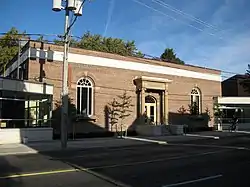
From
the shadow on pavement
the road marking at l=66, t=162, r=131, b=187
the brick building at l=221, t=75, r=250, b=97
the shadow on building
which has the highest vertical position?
the brick building at l=221, t=75, r=250, b=97

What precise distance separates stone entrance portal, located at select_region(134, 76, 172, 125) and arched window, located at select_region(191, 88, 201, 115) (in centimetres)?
469

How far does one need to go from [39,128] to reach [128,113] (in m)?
8.92

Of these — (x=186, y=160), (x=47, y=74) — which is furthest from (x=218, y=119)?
(x=186, y=160)

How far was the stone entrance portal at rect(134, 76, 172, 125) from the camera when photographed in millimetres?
29672

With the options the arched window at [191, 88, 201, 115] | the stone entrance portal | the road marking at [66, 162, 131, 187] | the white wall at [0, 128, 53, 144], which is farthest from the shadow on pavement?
the arched window at [191, 88, 201, 115]

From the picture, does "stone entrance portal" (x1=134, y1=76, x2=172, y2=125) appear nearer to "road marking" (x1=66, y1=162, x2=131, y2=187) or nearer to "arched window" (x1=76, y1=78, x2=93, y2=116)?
"arched window" (x1=76, y1=78, x2=93, y2=116)

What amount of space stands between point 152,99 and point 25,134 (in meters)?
13.5

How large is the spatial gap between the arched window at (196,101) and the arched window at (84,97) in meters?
12.2

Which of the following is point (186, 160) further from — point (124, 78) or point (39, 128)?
point (124, 78)

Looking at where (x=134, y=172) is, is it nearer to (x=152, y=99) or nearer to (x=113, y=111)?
(x=113, y=111)

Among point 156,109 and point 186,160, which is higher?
point 156,109

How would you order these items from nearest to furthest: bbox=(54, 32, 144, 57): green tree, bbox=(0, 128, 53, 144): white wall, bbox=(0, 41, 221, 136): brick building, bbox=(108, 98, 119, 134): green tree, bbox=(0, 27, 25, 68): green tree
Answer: bbox=(0, 128, 53, 144): white wall < bbox=(0, 41, 221, 136): brick building < bbox=(108, 98, 119, 134): green tree < bbox=(0, 27, 25, 68): green tree < bbox=(54, 32, 144, 57): green tree

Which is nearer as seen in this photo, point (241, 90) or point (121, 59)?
point (121, 59)

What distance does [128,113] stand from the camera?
2925 cm
